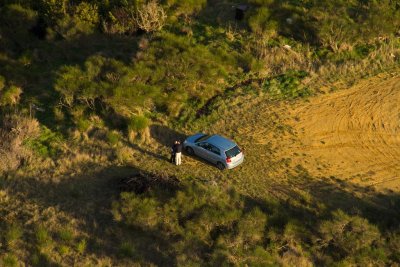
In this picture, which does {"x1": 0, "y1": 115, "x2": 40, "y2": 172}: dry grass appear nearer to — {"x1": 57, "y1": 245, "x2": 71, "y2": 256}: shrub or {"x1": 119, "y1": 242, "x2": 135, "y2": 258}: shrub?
{"x1": 57, "y1": 245, "x2": 71, "y2": 256}: shrub

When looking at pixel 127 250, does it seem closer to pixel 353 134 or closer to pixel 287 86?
pixel 353 134

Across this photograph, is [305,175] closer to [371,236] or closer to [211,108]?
[371,236]

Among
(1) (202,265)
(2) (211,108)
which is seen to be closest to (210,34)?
(2) (211,108)

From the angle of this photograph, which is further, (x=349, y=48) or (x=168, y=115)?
(x=349, y=48)

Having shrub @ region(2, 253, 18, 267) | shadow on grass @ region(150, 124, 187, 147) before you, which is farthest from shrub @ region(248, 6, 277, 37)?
shrub @ region(2, 253, 18, 267)

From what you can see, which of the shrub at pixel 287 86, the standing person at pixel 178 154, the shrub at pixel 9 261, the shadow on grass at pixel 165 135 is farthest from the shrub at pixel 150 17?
the shrub at pixel 9 261

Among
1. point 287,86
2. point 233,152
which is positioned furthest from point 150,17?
point 233,152

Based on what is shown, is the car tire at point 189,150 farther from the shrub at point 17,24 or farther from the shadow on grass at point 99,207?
the shrub at point 17,24
